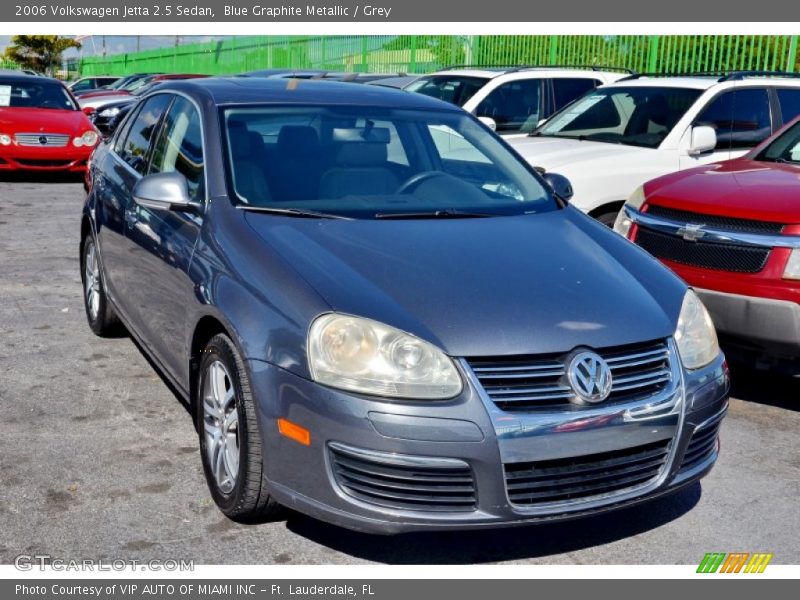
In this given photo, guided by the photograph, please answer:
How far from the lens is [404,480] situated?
329 cm

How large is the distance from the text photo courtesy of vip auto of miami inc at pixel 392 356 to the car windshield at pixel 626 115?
1.76 m

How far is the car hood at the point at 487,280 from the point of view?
11.2ft

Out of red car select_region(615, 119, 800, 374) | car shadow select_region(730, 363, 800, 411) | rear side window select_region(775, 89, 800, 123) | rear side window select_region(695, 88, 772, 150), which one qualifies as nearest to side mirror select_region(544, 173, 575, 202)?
red car select_region(615, 119, 800, 374)

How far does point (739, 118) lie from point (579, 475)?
6.08m

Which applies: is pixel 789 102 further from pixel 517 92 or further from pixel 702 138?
pixel 517 92

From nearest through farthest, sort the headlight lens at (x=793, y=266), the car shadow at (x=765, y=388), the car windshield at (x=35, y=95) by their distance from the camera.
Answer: the headlight lens at (x=793, y=266) → the car shadow at (x=765, y=388) → the car windshield at (x=35, y=95)

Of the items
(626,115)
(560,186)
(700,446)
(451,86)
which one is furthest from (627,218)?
(451,86)

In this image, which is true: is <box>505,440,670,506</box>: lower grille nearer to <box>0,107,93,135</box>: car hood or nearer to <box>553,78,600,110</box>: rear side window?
<box>553,78,600,110</box>: rear side window

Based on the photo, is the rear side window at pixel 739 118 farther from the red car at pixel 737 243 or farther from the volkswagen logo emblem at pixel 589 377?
the volkswagen logo emblem at pixel 589 377

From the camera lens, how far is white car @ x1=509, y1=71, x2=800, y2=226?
7.78 metres

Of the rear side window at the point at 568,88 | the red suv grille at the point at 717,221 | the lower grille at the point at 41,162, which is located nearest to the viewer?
the red suv grille at the point at 717,221

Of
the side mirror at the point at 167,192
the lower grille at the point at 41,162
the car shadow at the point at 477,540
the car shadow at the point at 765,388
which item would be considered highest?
the side mirror at the point at 167,192

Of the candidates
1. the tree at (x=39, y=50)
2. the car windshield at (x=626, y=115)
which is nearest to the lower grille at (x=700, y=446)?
the car windshield at (x=626, y=115)
